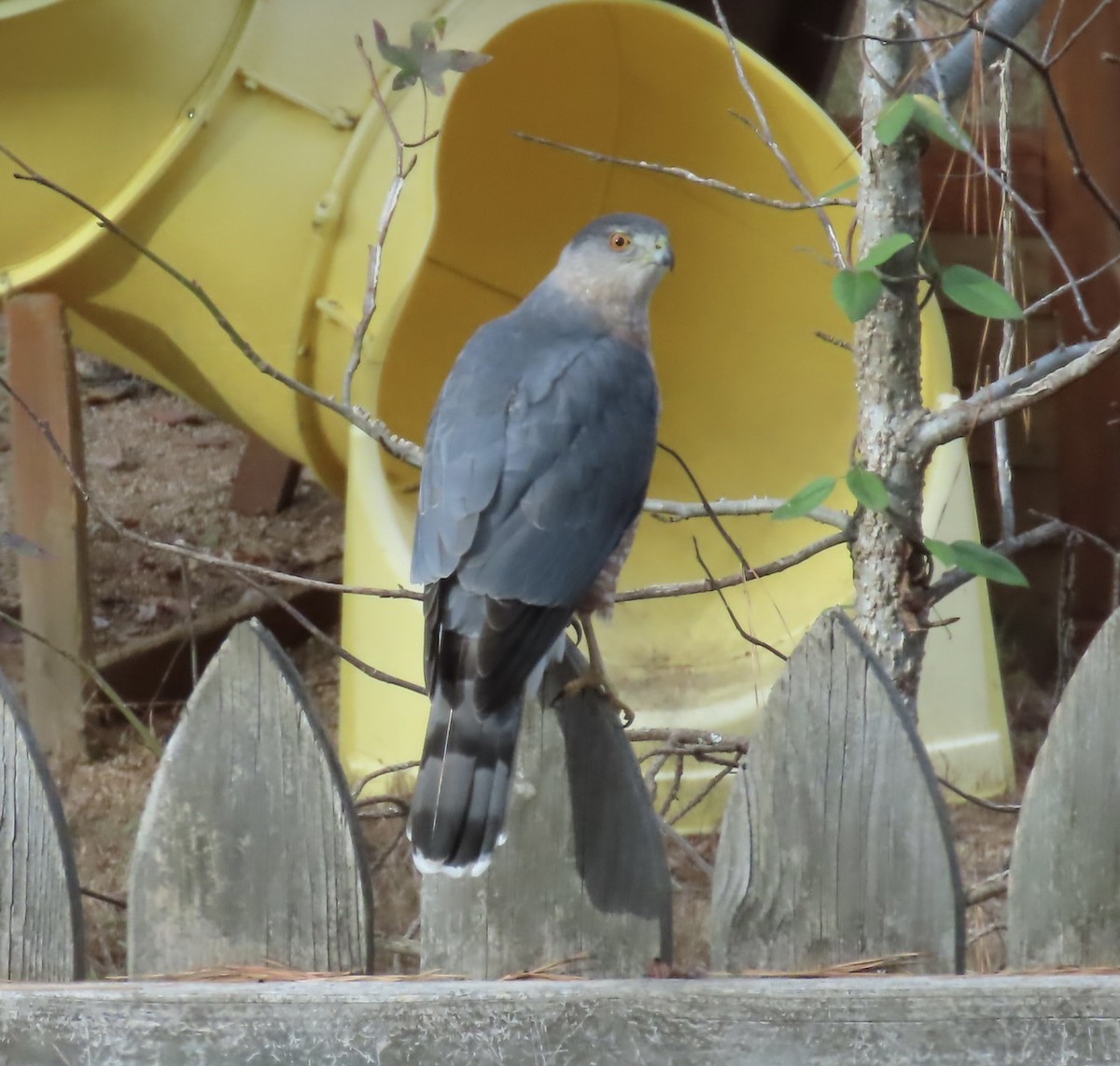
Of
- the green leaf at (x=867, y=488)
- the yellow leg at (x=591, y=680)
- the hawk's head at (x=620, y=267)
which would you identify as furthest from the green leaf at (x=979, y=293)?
the hawk's head at (x=620, y=267)

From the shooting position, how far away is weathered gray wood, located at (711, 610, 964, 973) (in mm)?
1164

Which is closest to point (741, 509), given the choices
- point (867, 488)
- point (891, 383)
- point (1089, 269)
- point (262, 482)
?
point (891, 383)

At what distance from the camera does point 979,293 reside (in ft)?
3.93

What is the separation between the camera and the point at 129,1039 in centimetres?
114

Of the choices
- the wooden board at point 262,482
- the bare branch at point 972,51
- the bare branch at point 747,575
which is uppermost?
the wooden board at point 262,482

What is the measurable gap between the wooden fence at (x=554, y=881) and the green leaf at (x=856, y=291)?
0.84 ft

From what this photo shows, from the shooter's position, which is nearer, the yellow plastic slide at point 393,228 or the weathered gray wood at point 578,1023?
the weathered gray wood at point 578,1023

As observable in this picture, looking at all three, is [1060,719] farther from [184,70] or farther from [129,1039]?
[184,70]

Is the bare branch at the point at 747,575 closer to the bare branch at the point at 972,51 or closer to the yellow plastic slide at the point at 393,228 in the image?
the bare branch at the point at 972,51

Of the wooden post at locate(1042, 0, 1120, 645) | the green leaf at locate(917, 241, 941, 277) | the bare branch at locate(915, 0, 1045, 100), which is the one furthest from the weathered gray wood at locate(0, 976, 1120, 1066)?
Answer: the wooden post at locate(1042, 0, 1120, 645)

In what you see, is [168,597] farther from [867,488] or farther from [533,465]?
[867,488]

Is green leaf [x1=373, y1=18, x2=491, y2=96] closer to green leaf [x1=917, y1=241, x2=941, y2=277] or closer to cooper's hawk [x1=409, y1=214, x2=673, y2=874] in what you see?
cooper's hawk [x1=409, y1=214, x2=673, y2=874]

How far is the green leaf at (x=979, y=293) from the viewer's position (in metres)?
1.17

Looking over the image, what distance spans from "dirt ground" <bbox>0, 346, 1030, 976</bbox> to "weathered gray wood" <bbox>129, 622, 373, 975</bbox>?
0.60 m
